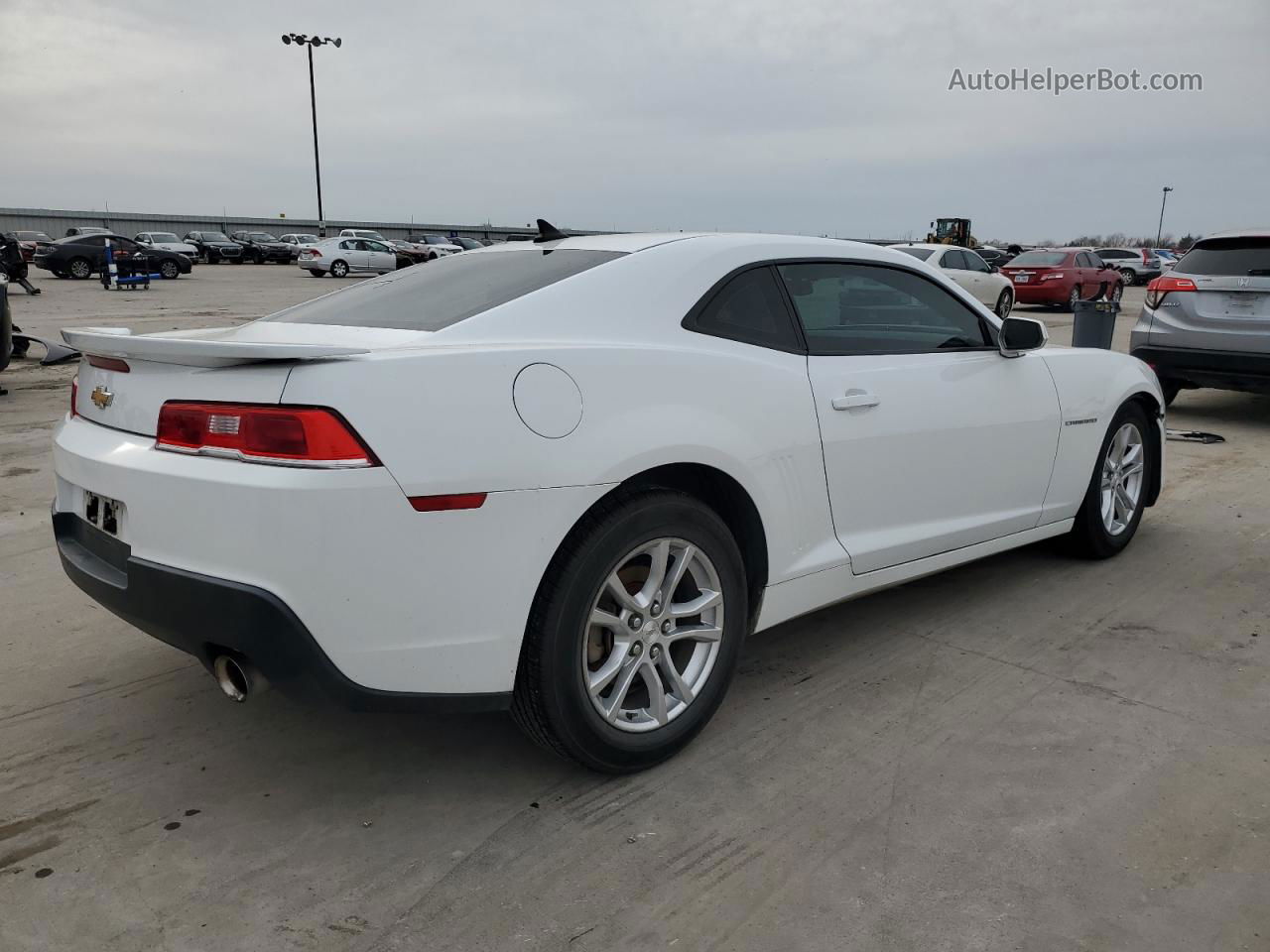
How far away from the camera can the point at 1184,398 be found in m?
10.5

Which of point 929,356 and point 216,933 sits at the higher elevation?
point 929,356

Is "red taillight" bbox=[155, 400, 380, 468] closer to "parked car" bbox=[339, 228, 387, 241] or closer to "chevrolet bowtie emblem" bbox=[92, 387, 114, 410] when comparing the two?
"chevrolet bowtie emblem" bbox=[92, 387, 114, 410]

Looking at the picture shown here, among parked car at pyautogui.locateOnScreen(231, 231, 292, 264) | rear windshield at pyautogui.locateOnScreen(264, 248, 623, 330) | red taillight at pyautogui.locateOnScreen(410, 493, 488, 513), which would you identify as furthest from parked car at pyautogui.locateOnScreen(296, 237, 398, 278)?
red taillight at pyautogui.locateOnScreen(410, 493, 488, 513)

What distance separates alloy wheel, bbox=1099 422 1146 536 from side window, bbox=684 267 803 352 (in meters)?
2.19

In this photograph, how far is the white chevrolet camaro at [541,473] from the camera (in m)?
2.32

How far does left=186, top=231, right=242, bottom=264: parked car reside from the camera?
44469mm

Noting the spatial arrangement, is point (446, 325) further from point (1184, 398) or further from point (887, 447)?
point (1184, 398)

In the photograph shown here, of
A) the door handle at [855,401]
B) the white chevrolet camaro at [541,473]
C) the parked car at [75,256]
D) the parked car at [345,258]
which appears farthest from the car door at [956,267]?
the parked car at [75,256]

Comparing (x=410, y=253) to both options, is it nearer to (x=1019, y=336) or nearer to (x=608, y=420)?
(x=1019, y=336)

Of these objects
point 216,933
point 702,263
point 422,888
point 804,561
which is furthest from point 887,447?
point 216,933

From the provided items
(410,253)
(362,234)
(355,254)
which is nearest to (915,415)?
(355,254)

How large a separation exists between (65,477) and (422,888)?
1.50 meters

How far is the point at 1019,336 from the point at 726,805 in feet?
7.45

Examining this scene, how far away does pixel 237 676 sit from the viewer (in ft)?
8.20
